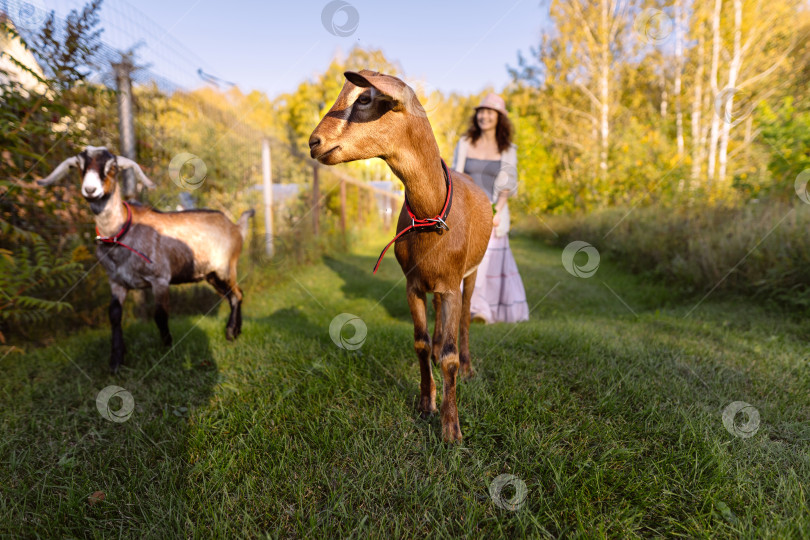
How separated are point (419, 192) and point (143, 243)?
2959 mm

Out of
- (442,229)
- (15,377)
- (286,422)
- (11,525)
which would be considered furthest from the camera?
(15,377)

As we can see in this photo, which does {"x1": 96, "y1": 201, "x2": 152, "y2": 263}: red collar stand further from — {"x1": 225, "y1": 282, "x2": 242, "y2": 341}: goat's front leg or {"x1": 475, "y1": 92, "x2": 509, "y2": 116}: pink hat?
{"x1": 475, "y1": 92, "x2": 509, "y2": 116}: pink hat

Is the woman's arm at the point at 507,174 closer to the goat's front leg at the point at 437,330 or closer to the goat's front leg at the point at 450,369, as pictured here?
the goat's front leg at the point at 437,330

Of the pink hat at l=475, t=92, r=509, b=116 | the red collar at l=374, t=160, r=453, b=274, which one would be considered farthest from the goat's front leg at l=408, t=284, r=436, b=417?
the pink hat at l=475, t=92, r=509, b=116

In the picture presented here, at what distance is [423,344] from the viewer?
2508 millimetres

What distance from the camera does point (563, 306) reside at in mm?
6773

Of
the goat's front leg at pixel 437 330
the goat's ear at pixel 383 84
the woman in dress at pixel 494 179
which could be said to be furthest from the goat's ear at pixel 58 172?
the woman in dress at pixel 494 179

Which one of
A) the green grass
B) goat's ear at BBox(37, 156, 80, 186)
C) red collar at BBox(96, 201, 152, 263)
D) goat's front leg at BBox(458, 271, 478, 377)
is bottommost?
the green grass

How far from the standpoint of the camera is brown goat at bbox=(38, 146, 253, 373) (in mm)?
3164

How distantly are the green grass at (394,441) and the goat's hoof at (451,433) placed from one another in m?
0.05

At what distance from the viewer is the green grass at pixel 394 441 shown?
1.79 meters

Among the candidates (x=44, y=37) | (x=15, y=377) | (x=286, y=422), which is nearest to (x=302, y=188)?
(x=44, y=37)

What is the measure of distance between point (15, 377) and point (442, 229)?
3.99 m

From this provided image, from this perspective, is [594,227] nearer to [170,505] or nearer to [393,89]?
[393,89]
